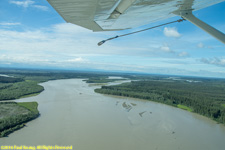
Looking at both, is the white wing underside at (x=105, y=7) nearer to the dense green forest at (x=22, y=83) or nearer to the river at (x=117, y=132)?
the river at (x=117, y=132)

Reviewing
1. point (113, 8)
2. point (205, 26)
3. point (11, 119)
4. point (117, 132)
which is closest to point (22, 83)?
point (11, 119)

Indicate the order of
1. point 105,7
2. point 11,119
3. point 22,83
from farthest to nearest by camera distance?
1. point 22,83
2. point 11,119
3. point 105,7

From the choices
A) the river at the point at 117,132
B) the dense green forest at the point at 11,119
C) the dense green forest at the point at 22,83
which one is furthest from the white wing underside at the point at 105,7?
the dense green forest at the point at 22,83

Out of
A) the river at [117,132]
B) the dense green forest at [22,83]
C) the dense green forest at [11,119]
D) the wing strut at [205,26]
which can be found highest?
the wing strut at [205,26]

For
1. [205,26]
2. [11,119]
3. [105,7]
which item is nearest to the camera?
[105,7]

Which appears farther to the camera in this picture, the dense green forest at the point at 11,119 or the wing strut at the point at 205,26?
the dense green forest at the point at 11,119

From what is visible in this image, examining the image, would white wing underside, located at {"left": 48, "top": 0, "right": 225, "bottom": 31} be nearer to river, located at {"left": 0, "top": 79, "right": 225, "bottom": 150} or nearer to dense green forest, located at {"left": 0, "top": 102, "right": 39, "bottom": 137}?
river, located at {"left": 0, "top": 79, "right": 225, "bottom": 150}

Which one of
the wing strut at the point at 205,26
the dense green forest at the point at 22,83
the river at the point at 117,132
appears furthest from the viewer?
the dense green forest at the point at 22,83

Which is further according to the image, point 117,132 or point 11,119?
point 11,119

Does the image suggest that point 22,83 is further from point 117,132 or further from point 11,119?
point 117,132

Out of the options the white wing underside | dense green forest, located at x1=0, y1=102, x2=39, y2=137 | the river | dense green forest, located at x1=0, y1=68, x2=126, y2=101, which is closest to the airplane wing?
the white wing underside

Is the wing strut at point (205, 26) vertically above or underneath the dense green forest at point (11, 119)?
above

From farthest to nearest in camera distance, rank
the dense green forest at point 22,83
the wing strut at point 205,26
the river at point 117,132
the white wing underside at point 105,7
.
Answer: the dense green forest at point 22,83
the river at point 117,132
the wing strut at point 205,26
the white wing underside at point 105,7

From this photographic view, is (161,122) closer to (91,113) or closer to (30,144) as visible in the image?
(91,113)
